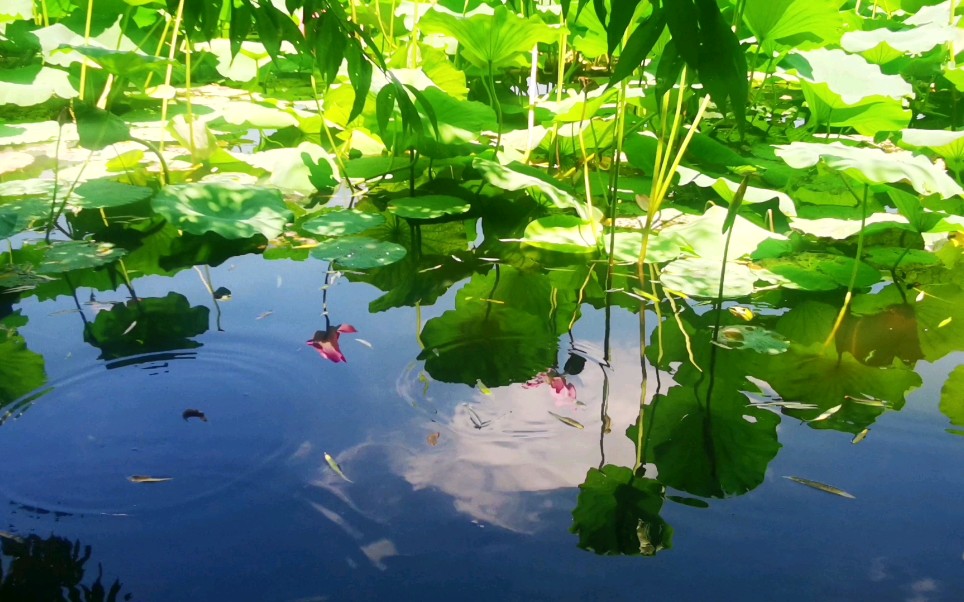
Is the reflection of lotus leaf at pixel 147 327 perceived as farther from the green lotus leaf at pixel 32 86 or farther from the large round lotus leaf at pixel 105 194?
the green lotus leaf at pixel 32 86

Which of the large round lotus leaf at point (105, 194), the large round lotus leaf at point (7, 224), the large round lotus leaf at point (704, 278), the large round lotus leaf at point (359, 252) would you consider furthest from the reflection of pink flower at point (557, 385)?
the large round lotus leaf at point (105, 194)

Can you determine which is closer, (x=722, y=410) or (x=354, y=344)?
(x=722, y=410)

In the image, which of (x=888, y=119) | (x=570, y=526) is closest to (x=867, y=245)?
(x=888, y=119)

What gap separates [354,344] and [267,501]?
0.40 m

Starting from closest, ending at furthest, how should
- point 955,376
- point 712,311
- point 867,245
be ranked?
point 955,376
point 712,311
point 867,245

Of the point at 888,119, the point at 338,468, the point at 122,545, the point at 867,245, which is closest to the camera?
the point at 122,545

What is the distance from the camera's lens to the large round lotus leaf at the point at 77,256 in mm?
1467

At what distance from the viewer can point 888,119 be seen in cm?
213

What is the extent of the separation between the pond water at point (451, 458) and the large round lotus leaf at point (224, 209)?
0.19 meters

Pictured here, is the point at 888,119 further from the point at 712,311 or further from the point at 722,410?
the point at 722,410

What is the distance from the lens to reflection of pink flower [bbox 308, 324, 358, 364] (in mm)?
1176

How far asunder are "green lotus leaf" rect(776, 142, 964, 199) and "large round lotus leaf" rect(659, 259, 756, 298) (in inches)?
9.9

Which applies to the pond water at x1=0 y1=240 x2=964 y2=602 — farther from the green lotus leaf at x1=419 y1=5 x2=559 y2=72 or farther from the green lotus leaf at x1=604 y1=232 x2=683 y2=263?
the green lotus leaf at x1=419 y1=5 x2=559 y2=72

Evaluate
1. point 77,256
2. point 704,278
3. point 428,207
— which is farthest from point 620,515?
point 77,256
